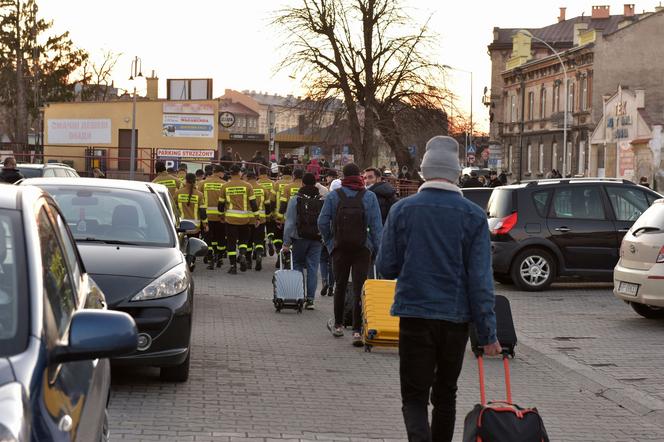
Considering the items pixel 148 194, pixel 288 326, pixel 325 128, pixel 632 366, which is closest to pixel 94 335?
pixel 148 194


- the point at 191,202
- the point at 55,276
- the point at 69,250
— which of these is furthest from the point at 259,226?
the point at 55,276

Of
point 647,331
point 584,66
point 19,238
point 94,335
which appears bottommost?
point 647,331

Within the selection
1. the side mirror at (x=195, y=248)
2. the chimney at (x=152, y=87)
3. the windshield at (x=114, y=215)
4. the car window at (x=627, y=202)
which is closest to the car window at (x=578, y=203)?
the car window at (x=627, y=202)

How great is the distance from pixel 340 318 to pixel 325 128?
37.4 metres

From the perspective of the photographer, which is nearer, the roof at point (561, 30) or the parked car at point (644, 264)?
the parked car at point (644, 264)

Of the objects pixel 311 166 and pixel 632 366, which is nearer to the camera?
pixel 632 366

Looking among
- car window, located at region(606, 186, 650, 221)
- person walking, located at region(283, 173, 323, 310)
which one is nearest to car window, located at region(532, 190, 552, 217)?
car window, located at region(606, 186, 650, 221)

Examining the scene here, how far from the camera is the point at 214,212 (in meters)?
21.4

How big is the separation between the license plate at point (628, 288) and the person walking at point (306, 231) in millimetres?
3727

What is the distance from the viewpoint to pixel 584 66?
2928 inches

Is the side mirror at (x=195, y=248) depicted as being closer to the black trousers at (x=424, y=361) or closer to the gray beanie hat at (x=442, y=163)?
the gray beanie hat at (x=442, y=163)

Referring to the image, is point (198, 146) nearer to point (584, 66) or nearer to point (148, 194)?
point (584, 66)

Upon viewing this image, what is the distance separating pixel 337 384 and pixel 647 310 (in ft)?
22.0

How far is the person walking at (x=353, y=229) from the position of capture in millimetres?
12102
